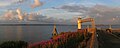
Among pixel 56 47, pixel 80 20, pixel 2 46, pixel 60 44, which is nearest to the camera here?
pixel 56 47

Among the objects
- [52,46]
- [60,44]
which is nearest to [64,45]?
[60,44]

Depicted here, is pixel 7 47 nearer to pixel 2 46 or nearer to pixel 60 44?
pixel 2 46

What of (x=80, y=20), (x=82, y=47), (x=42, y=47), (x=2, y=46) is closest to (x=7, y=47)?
(x=2, y=46)

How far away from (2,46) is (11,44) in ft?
3.08

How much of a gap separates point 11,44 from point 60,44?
A: 481 centimetres

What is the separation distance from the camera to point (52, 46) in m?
19.5

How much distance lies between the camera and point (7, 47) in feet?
73.4

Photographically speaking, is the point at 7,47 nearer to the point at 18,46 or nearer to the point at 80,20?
the point at 18,46

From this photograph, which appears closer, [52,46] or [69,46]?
[52,46]

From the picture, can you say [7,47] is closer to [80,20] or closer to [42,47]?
[42,47]

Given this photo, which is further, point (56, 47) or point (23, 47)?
point (23, 47)

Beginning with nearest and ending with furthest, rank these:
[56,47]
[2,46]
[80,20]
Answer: [56,47]
[2,46]
[80,20]

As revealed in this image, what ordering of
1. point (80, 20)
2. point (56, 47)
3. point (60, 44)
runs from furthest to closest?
point (80, 20) < point (60, 44) < point (56, 47)

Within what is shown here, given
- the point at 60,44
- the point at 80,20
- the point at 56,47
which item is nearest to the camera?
the point at 56,47
